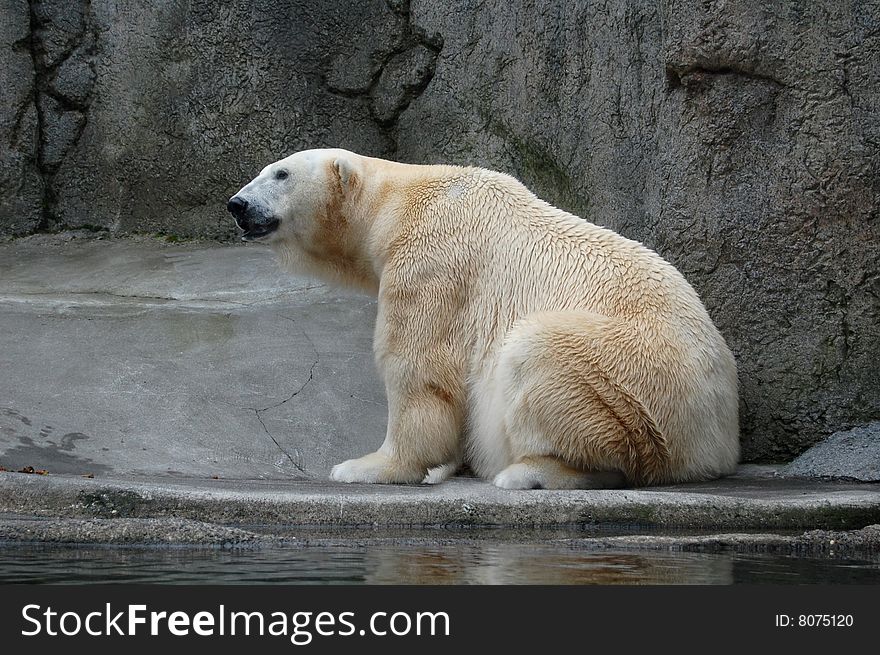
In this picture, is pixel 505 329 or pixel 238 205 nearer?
pixel 505 329

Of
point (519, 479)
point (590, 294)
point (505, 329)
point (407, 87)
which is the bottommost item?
point (519, 479)

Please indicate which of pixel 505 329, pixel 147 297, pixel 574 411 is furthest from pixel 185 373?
pixel 574 411

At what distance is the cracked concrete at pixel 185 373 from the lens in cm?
555

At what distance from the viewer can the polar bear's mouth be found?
18.1 feet

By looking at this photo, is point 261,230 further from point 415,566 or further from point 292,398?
point 415,566

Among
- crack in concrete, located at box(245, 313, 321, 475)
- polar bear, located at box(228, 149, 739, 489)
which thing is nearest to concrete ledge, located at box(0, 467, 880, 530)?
polar bear, located at box(228, 149, 739, 489)

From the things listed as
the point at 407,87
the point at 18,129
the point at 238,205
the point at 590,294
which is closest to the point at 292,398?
the point at 238,205

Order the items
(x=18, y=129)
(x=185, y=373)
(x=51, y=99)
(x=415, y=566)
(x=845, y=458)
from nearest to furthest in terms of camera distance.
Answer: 1. (x=415, y=566)
2. (x=845, y=458)
3. (x=185, y=373)
4. (x=18, y=129)
5. (x=51, y=99)

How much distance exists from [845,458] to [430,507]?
2.23m

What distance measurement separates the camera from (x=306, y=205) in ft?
18.2

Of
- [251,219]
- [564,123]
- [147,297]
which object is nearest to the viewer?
[251,219]

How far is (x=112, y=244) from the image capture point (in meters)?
9.49

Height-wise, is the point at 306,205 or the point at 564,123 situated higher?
the point at 564,123

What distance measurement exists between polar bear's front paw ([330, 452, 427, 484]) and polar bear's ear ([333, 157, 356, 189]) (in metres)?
1.23
